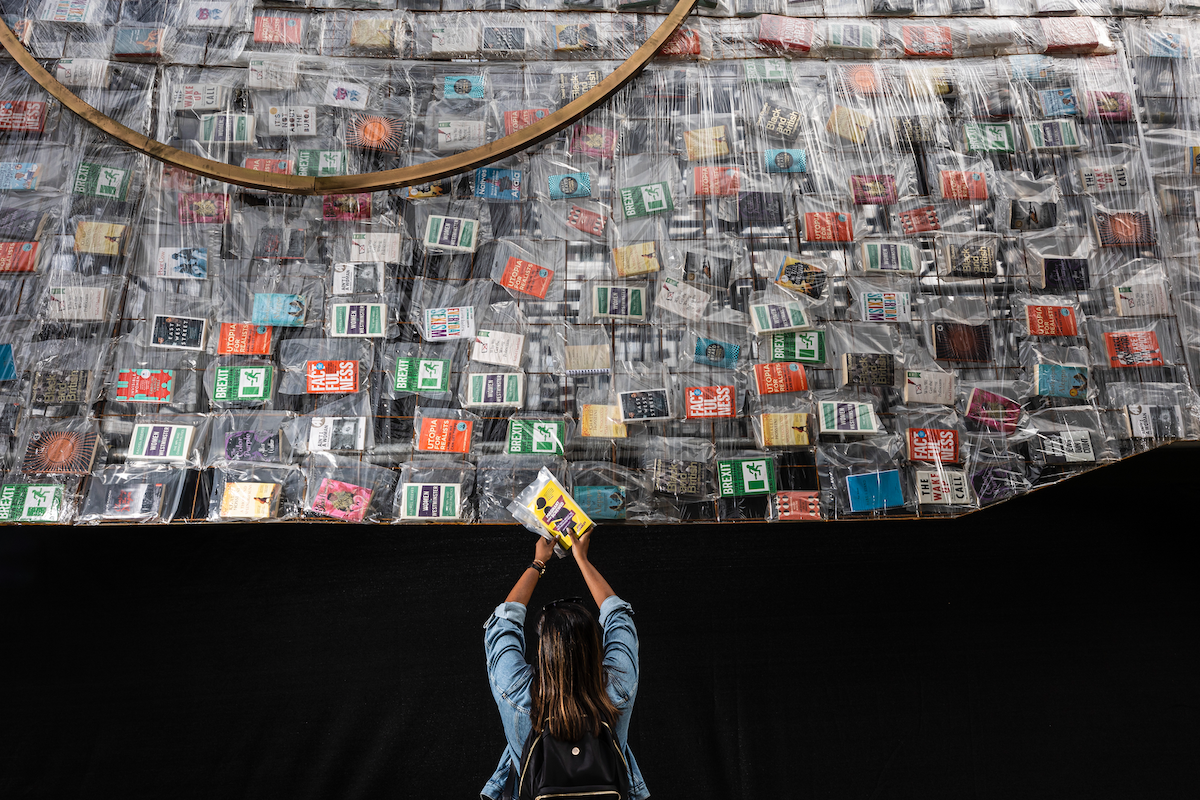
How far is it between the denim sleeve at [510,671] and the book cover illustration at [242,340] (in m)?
1.07

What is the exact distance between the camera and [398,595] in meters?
1.94

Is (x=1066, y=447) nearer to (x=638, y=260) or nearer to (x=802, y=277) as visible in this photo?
(x=802, y=277)

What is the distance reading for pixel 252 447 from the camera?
1.85 metres

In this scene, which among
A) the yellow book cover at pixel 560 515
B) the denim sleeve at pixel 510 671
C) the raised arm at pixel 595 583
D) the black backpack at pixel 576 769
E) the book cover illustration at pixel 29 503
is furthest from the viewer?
the book cover illustration at pixel 29 503

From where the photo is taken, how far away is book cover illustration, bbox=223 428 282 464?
1.85 m

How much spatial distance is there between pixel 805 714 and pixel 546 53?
207 cm

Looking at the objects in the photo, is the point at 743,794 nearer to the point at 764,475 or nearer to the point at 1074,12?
the point at 764,475

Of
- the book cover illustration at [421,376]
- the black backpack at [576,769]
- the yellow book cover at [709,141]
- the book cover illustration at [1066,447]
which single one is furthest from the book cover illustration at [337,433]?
the book cover illustration at [1066,447]

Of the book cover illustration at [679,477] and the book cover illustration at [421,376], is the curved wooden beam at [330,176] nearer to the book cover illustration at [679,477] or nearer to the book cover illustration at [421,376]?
the book cover illustration at [421,376]

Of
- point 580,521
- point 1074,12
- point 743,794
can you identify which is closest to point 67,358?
point 580,521

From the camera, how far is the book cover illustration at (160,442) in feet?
6.02

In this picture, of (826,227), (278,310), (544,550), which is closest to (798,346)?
(826,227)

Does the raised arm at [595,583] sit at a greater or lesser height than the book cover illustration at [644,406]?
lesser

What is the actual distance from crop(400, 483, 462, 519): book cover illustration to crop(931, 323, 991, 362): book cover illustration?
1.45 meters
